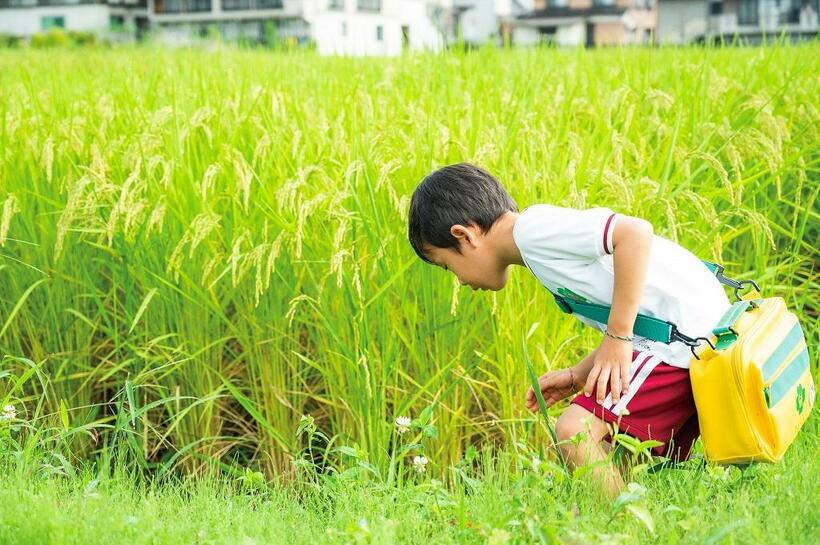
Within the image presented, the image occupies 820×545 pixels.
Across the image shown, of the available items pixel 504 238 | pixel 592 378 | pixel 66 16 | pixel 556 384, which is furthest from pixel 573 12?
pixel 592 378

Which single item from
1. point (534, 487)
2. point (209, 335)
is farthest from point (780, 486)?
point (209, 335)

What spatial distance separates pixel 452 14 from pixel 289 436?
5903 cm

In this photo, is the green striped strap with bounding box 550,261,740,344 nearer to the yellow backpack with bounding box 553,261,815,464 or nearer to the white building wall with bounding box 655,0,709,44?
the yellow backpack with bounding box 553,261,815,464

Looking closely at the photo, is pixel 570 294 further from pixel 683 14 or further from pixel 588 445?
pixel 683 14

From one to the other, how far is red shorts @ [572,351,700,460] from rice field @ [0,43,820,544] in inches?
5.7

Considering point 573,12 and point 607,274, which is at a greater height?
point 573,12

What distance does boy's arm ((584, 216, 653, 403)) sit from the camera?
221cm

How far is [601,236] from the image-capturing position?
2.25 m

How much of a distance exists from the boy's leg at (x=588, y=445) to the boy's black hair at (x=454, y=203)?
488 mm

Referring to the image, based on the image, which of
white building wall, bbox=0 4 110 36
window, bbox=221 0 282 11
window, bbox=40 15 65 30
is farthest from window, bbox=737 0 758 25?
window, bbox=40 15 65 30

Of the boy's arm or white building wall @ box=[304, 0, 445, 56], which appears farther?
white building wall @ box=[304, 0, 445, 56]

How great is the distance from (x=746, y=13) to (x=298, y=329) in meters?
47.7

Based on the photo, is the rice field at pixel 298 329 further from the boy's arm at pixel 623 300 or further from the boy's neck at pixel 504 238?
the boy's neck at pixel 504 238

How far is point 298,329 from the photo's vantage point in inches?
127
